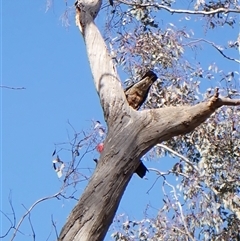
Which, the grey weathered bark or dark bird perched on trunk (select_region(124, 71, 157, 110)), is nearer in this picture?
the grey weathered bark

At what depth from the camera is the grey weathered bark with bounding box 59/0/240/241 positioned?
3324mm

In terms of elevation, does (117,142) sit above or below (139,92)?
below

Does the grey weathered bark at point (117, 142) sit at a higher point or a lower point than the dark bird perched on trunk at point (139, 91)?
lower

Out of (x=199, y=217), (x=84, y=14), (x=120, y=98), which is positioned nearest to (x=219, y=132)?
(x=199, y=217)

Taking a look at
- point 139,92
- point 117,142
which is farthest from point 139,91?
point 117,142

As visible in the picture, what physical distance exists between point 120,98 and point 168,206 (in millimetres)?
2615

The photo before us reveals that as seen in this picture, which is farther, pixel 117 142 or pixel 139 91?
pixel 139 91

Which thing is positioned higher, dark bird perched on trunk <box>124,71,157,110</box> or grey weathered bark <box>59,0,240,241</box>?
dark bird perched on trunk <box>124,71,157,110</box>

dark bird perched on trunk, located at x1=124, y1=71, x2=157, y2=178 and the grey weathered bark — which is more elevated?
dark bird perched on trunk, located at x1=124, y1=71, x2=157, y2=178

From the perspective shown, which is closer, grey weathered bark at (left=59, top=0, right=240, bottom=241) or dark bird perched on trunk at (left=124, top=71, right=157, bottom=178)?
grey weathered bark at (left=59, top=0, right=240, bottom=241)

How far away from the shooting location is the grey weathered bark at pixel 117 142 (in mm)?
3324

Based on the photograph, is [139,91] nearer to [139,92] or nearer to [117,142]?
[139,92]

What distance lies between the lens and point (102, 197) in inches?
133

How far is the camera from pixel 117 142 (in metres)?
3.63
